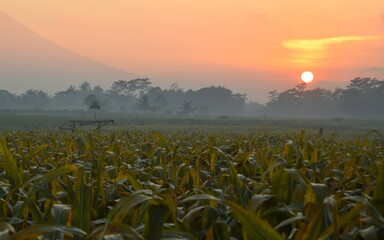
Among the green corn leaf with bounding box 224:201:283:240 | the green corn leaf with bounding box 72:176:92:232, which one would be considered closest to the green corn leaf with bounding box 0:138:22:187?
the green corn leaf with bounding box 72:176:92:232

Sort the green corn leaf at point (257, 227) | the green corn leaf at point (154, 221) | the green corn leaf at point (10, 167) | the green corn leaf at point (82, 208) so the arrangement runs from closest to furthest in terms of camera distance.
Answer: the green corn leaf at point (257, 227)
the green corn leaf at point (154, 221)
the green corn leaf at point (82, 208)
the green corn leaf at point (10, 167)

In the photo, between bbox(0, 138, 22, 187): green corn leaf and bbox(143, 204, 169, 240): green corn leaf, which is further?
bbox(0, 138, 22, 187): green corn leaf

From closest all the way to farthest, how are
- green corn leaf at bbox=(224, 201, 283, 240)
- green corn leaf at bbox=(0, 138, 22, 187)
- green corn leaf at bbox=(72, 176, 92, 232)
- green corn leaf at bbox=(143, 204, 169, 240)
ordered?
green corn leaf at bbox=(224, 201, 283, 240)
green corn leaf at bbox=(143, 204, 169, 240)
green corn leaf at bbox=(72, 176, 92, 232)
green corn leaf at bbox=(0, 138, 22, 187)

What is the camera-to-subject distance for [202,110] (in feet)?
641

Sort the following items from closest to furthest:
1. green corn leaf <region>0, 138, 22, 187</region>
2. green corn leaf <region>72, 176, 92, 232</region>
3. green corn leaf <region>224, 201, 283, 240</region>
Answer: green corn leaf <region>224, 201, 283, 240</region> < green corn leaf <region>72, 176, 92, 232</region> < green corn leaf <region>0, 138, 22, 187</region>

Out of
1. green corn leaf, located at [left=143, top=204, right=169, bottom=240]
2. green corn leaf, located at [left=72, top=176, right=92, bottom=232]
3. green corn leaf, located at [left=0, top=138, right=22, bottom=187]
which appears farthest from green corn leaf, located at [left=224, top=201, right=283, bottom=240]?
green corn leaf, located at [left=0, top=138, right=22, bottom=187]

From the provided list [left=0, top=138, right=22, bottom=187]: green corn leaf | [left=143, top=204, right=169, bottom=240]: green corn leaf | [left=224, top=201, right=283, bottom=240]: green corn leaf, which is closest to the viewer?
[left=224, top=201, right=283, bottom=240]: green corn leaf

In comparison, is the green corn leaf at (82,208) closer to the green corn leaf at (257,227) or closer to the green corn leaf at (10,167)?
the green corn leaf at (257,227)

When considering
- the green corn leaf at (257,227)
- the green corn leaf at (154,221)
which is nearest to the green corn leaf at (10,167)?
the green corn leaf at (154,221)

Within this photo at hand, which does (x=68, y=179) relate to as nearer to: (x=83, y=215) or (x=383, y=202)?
(x=83, y=215)

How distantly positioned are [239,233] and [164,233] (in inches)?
20.7

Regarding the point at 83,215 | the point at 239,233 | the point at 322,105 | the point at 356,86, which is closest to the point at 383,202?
the point at 239,233

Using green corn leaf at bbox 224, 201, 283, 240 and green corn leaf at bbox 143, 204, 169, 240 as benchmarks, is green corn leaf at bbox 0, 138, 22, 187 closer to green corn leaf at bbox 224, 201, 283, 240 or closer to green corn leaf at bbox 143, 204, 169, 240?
green corn leaf at bbox 143, 204, 169, 240

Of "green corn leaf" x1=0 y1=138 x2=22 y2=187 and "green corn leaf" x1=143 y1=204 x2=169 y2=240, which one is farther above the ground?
"green corn leaf" x1=0 y1=138 x2=22 y2=187
